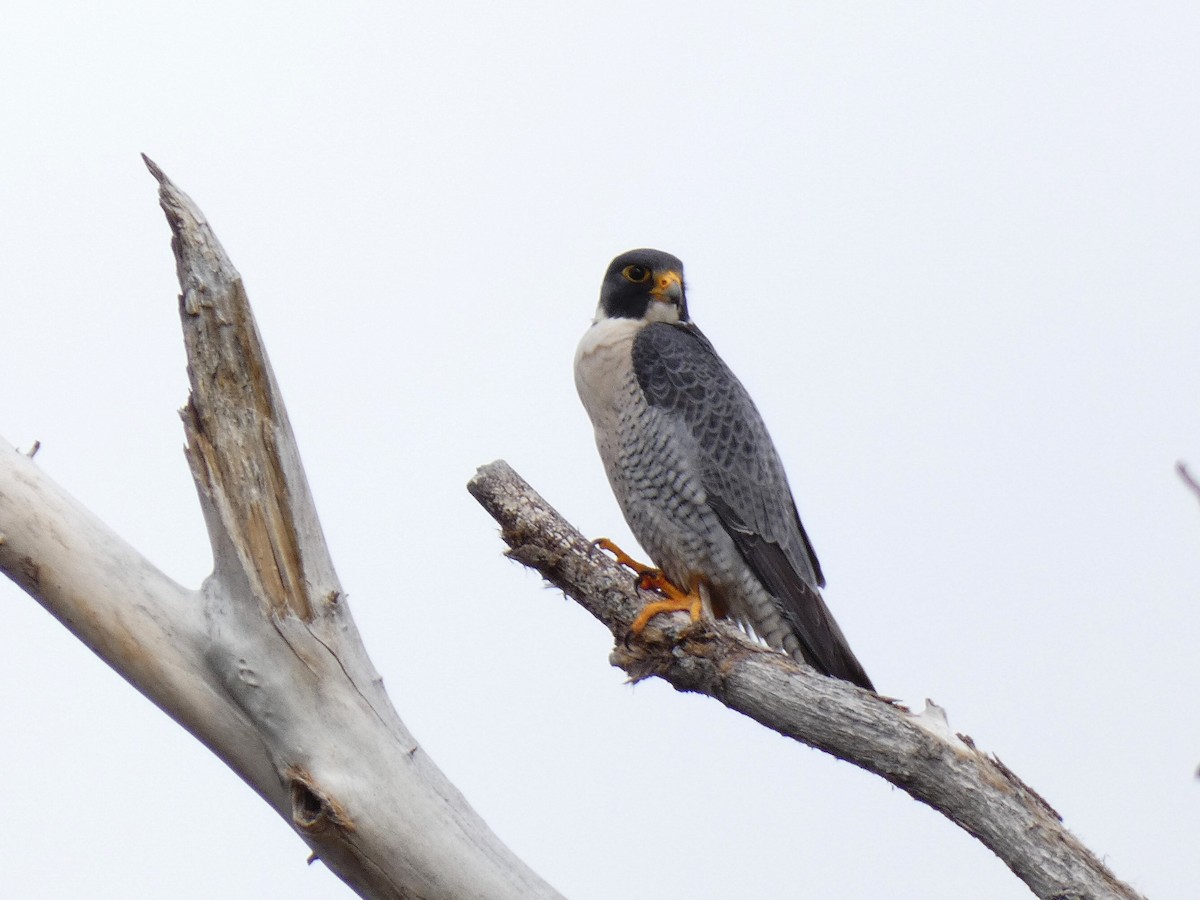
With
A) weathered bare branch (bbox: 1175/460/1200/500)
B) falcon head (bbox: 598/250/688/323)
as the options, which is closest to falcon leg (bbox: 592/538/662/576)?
falcon head (bbox: 598/250/688/323)

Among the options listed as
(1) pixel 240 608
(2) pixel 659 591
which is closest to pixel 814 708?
(2) pixel 659 591

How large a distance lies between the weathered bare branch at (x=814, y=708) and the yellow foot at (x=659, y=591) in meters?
0.03

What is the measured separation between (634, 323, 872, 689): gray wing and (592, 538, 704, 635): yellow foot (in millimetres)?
276

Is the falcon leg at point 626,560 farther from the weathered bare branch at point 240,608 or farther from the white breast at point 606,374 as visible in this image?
the weathered bare branch at point 240,608

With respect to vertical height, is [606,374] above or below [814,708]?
above

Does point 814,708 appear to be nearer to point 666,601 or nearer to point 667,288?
point 666,601

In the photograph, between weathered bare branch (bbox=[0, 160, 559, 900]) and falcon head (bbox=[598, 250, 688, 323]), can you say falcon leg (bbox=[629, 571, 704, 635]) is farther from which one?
falcon head (bbox=[598, 250, 688, 323])

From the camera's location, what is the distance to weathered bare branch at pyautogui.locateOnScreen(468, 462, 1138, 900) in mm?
2928

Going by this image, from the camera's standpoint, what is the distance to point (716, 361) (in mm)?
4539

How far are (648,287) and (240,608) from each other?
2204mm

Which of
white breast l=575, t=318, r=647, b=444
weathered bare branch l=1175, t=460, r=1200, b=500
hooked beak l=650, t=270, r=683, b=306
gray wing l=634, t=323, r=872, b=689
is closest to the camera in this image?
weathered bare branch l=1175, t=460, r=1200, b=500

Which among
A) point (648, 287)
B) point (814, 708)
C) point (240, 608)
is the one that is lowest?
point (240, 608)

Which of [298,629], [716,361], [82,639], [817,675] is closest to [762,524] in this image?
[716,361]

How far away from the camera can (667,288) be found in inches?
182
